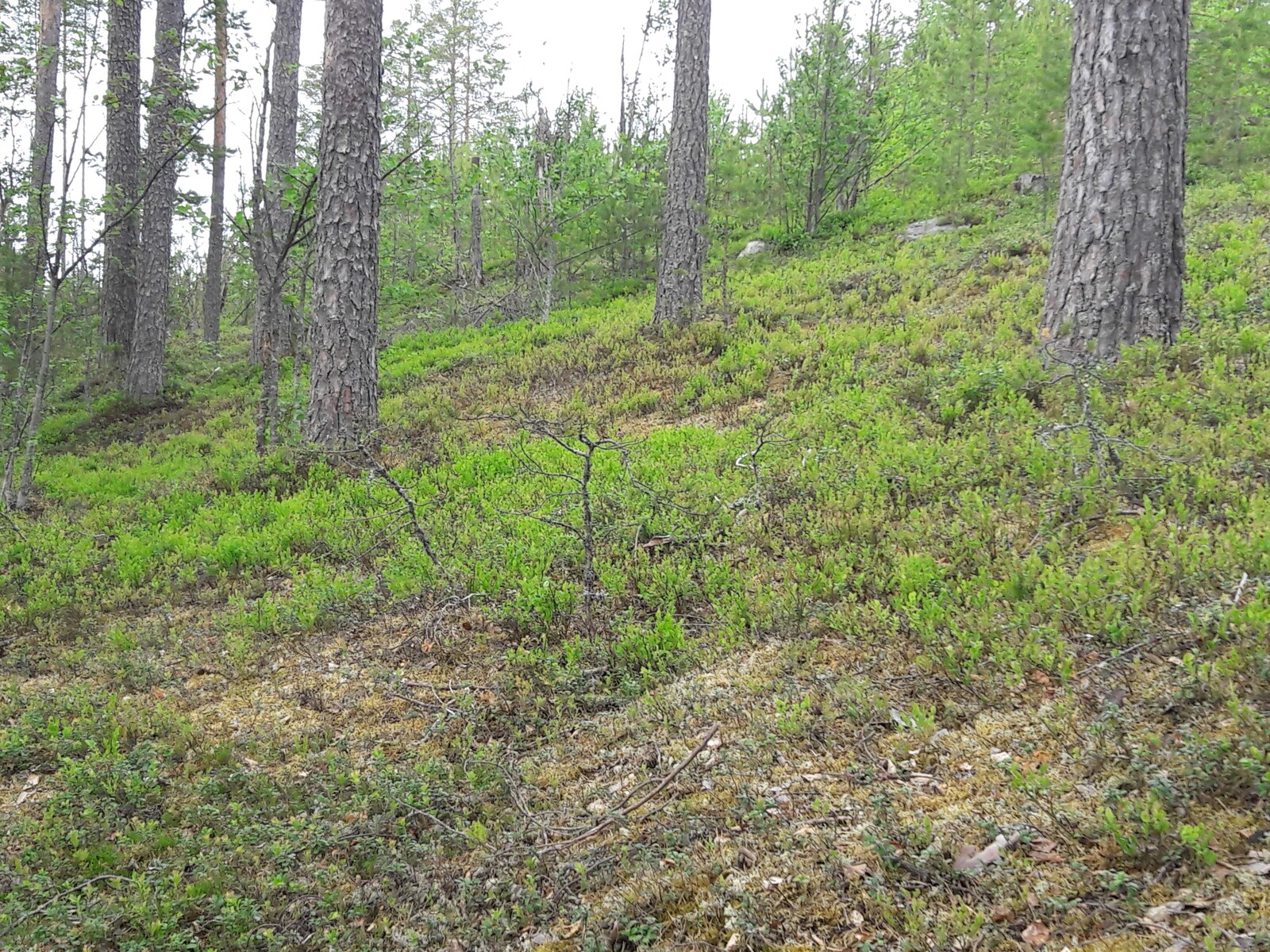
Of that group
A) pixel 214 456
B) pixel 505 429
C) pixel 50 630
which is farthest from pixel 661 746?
pixel 214 456

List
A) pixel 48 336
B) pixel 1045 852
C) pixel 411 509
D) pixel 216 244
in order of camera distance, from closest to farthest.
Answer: pixel 1045 852
pixel 411 509
pixel 48 336
pixel 216 244

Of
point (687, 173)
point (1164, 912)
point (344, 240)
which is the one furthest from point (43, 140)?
point (1164, 912)

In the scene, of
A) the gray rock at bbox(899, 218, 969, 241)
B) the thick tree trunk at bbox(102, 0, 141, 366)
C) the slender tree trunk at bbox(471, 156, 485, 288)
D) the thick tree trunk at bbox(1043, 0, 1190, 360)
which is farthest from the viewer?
the slender tree trunk at bbox(471, 156, 485, 288)

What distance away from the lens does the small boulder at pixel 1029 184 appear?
14.7 meters

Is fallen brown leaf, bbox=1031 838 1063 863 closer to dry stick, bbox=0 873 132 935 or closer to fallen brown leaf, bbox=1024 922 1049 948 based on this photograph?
fallen brown leaf, bbox=1024 922 1049 948

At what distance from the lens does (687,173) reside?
476 inches

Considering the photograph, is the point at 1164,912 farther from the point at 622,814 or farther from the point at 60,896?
the point at 60,896

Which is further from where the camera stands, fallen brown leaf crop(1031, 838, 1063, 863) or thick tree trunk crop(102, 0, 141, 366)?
thick tree trunk crop(102, 0, 141, 366)

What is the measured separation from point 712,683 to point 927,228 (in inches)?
519

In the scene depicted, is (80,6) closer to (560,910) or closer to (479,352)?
(479,352)

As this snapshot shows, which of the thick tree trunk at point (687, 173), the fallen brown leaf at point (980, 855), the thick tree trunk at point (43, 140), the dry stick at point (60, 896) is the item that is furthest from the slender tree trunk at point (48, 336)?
the fallen brown leaf at point (980, 855)

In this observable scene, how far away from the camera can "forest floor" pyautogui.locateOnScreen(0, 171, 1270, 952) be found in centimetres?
253

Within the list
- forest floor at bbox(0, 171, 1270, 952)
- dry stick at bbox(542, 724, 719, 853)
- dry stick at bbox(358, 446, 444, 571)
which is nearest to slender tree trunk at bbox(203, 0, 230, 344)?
forest floor at bbox(0, 171, 1270, 952)

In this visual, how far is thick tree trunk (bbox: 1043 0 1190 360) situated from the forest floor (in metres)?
0.54
